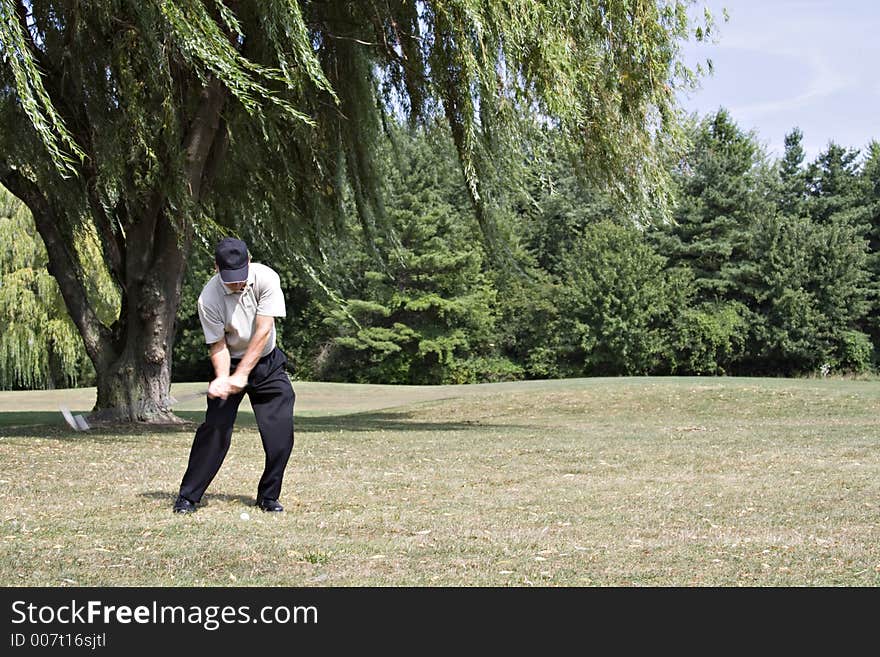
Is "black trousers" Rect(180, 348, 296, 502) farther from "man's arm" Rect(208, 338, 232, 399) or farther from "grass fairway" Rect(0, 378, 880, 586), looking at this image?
"grass fairway" Rect(0, 378, 880, 586)

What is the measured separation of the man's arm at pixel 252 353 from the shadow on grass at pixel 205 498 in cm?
105

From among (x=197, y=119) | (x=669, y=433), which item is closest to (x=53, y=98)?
(x=197, y=119)

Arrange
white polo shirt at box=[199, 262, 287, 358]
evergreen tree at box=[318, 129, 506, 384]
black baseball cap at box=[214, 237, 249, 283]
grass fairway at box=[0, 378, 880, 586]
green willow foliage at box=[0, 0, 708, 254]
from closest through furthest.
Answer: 1. grass fairway at box=[0, 378, 880, 586]
2. black baseball cap at box=[214, 237, 249, 283]
3. white polo shirt at box=[199, 262, 287, 358]
4. green willow foliage at box=[0, 0, 708, 254]
5. evergreen tree at box=[318, 129, 506, 384]

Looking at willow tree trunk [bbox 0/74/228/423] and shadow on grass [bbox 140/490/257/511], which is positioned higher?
willow tree trunk [bbox 0/74/228/423]

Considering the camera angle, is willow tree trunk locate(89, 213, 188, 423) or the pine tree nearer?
willow tree trunk locate(89, 213, 188, 423)

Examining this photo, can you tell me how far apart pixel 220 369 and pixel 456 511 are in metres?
1.84

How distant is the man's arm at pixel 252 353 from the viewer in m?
5.94

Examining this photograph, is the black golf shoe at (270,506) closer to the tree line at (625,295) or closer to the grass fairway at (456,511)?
the grass fairway at (456,511)

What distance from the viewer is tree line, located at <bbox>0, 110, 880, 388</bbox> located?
48344mm

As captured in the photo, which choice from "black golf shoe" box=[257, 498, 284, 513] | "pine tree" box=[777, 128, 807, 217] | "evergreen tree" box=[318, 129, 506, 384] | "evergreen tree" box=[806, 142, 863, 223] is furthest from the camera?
"pine tree" box=[777, 128, 807, 217]

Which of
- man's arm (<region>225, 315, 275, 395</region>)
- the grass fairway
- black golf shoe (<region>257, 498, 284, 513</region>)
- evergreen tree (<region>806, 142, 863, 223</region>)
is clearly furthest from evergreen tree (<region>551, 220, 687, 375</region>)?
man's arm (<region>225, 315, 275, 395</region>)

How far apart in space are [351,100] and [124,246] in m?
3.77

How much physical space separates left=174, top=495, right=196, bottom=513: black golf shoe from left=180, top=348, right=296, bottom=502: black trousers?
29 mm

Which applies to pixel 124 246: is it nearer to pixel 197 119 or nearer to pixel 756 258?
pixel 197 119
